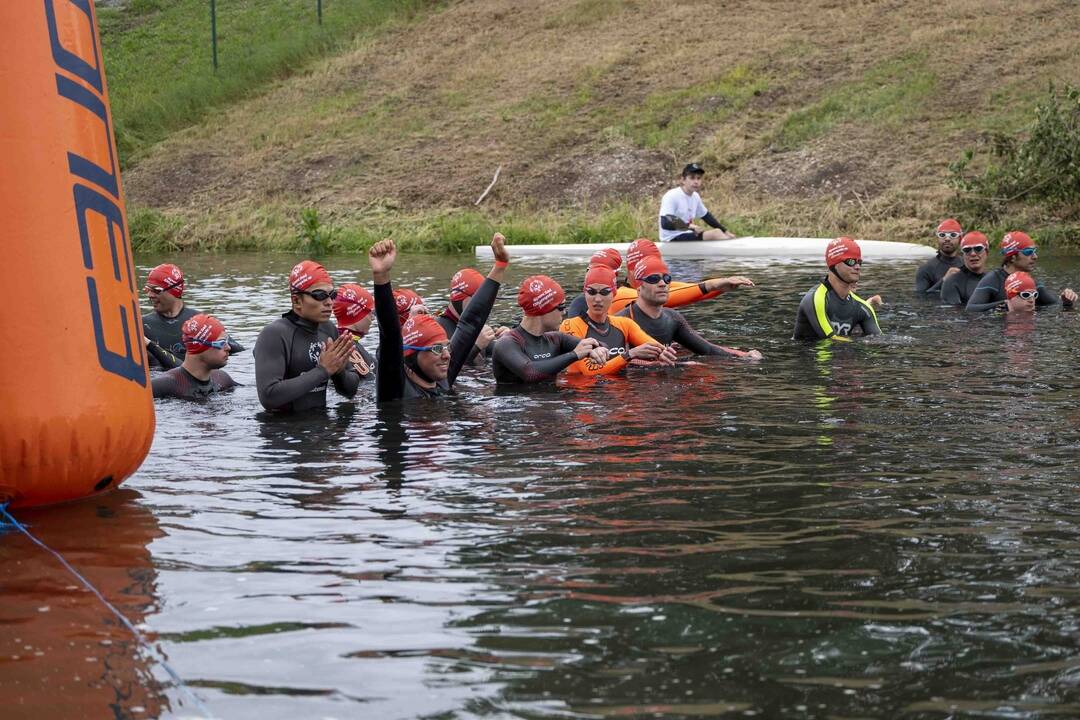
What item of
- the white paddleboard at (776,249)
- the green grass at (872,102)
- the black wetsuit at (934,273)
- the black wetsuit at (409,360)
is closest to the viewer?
the black wetsuit at (409,360)

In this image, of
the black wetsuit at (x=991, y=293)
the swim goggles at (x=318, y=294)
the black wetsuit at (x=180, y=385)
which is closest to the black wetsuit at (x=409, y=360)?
the swim goggles at (x=318, y=294)

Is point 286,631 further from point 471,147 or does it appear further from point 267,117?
point 267,117

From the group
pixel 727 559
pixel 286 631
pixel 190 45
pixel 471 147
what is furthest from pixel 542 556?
pixel 190 45

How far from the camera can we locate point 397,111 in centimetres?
4362

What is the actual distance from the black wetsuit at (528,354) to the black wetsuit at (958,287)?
690 cm

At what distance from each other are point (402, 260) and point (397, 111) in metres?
15.9

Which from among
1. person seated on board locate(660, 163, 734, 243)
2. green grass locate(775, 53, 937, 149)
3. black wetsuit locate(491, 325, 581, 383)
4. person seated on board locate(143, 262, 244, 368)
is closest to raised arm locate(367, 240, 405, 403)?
black wetsuit locate(491, 325, 581, 383)

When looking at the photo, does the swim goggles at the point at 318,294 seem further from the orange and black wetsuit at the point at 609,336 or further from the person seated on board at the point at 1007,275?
the person seated on board at the point at 1007,275

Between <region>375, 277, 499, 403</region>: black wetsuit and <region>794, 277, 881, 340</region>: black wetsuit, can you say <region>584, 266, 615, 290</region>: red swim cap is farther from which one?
<region>794, 277, 881, 340</region>: black wetsuit

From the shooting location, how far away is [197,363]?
11531 mm

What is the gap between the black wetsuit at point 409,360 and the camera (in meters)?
10.4

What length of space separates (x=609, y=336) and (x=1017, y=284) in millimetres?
5694

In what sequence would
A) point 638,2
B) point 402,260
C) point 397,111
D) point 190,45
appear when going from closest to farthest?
point 402,260
point 397,111
point 638,2
point 190,45

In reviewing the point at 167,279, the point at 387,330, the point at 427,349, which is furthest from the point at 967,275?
the point at 167,279
